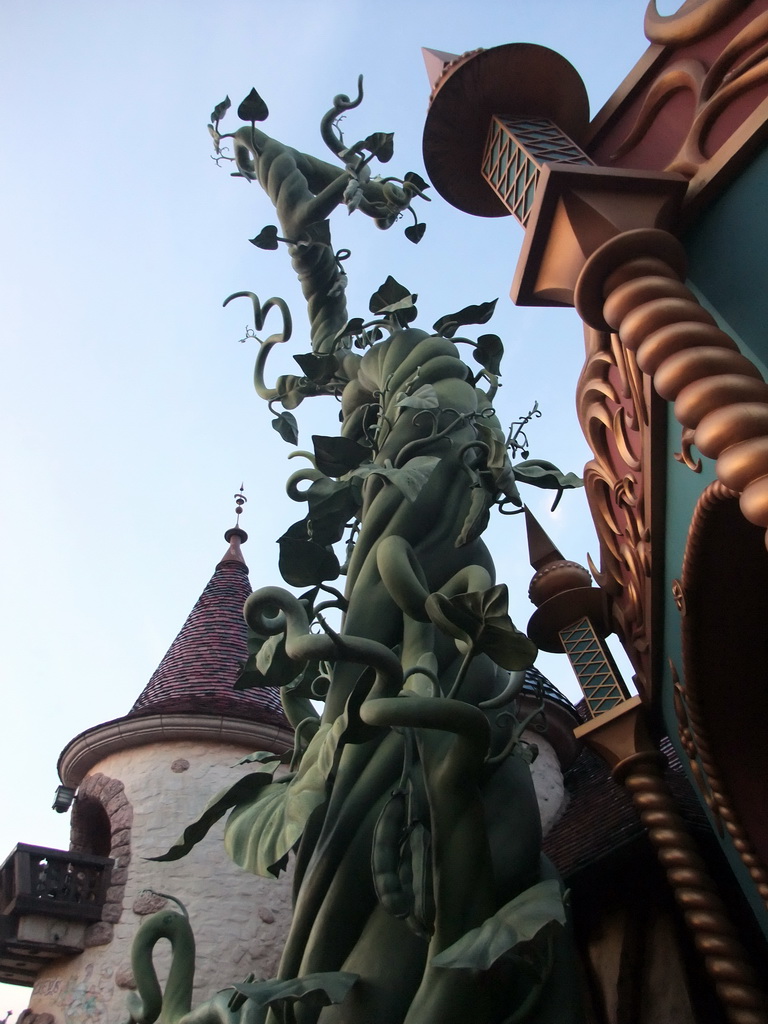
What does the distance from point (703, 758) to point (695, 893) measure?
0.64m

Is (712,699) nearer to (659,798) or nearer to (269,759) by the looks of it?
(659,798)

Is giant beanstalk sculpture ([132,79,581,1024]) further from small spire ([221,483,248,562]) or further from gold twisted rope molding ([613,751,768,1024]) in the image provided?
small spire ([221,483,248,562])

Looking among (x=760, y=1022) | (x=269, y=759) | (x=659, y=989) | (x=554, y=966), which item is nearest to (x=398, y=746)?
(x=554, y=966)

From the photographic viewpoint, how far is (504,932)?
1884 millimetres

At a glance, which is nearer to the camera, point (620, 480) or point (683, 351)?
point (683, 351)

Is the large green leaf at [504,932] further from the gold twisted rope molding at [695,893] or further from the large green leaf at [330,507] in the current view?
the gold twisted rope molding at [695,893]

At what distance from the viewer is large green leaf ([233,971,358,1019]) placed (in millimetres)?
1986

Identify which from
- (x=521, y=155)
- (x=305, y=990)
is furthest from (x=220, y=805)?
(x=521, y=155)

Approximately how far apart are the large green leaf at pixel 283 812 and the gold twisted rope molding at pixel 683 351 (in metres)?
1.09

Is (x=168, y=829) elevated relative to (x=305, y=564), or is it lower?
elevated

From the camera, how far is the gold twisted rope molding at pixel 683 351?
1.86 metres

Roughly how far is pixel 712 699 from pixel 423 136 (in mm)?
2659

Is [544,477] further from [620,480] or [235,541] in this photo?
[235,541]

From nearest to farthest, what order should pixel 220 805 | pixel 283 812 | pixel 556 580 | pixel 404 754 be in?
pixel 404 754
pixel 283 812
pixel 220 805
pixel 556 580
